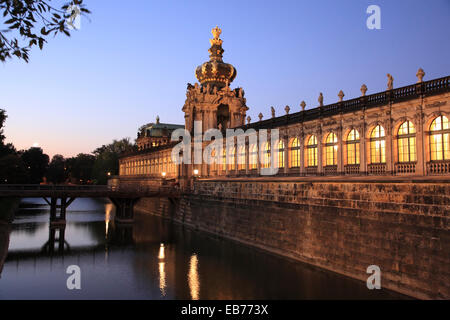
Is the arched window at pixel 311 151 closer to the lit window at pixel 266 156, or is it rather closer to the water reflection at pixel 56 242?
the lit window at pixel 266 156

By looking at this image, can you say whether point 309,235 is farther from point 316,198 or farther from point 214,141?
point 214,141

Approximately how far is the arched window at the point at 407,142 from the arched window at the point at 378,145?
4.07ft

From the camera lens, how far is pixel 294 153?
3300cm

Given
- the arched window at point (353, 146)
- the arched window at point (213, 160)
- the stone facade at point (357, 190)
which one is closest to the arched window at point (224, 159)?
the arched window at point (213, 160)

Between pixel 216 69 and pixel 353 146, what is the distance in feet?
107

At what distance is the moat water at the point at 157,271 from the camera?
2039 centimetres

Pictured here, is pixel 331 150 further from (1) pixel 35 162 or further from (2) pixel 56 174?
(2) pixel 56 174

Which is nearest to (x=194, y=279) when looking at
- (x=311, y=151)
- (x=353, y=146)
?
(x=353, y=146)

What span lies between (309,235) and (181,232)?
1882 cm

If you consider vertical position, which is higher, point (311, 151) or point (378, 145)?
A: point (311, 151)

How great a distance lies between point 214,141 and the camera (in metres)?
48.0

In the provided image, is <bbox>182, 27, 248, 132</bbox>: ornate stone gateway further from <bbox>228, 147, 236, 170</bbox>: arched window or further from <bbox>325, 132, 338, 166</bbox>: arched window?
<bbox>325, 132, 338, 166</bbox>: arched window
